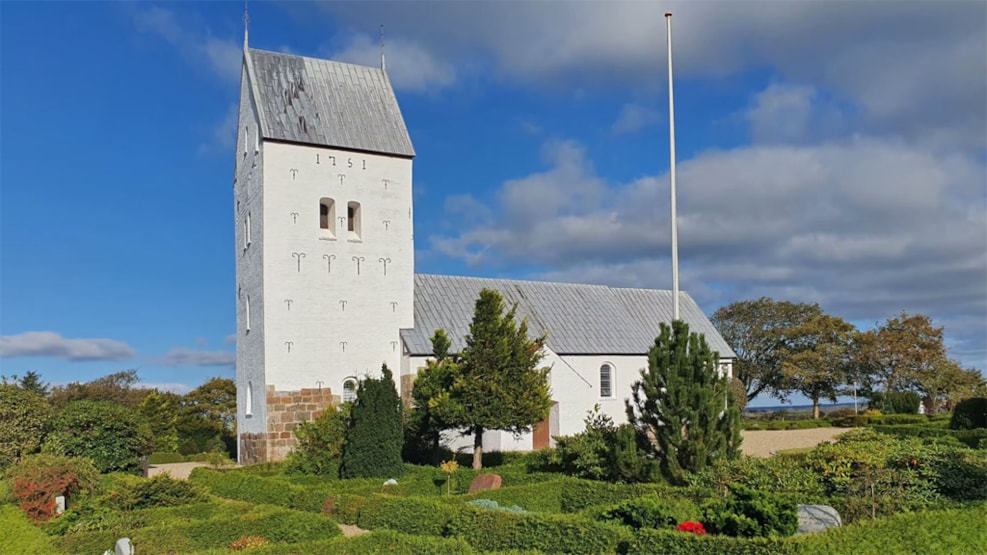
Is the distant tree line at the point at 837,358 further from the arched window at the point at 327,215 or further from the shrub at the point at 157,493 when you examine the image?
the shrub at the point at 157,493

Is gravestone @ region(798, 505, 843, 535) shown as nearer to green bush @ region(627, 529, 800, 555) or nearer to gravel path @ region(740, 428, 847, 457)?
green bush @ region(627, 529, 800, 555)

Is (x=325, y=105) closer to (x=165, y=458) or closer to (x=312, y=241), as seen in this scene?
(x=312, y=241)

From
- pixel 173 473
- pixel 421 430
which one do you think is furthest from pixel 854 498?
pixel 173 473

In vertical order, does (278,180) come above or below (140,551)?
above

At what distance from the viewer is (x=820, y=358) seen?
1662 inches

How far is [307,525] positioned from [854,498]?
7.37m

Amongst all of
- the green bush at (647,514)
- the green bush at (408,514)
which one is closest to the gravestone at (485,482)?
the green bush at (408,514)

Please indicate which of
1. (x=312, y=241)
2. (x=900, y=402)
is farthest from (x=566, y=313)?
(x=900, y=402)

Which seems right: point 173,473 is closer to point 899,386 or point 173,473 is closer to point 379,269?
point 379,269

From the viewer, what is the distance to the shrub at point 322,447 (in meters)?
19.1

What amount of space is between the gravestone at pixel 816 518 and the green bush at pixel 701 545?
5.66ft

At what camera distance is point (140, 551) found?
34.3ft

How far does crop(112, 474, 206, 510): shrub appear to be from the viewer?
13.3 m

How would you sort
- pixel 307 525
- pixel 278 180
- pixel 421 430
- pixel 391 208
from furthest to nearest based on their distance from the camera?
pixel 391 208, pixel 278 180, pixel 421 430, pixel 307 525
